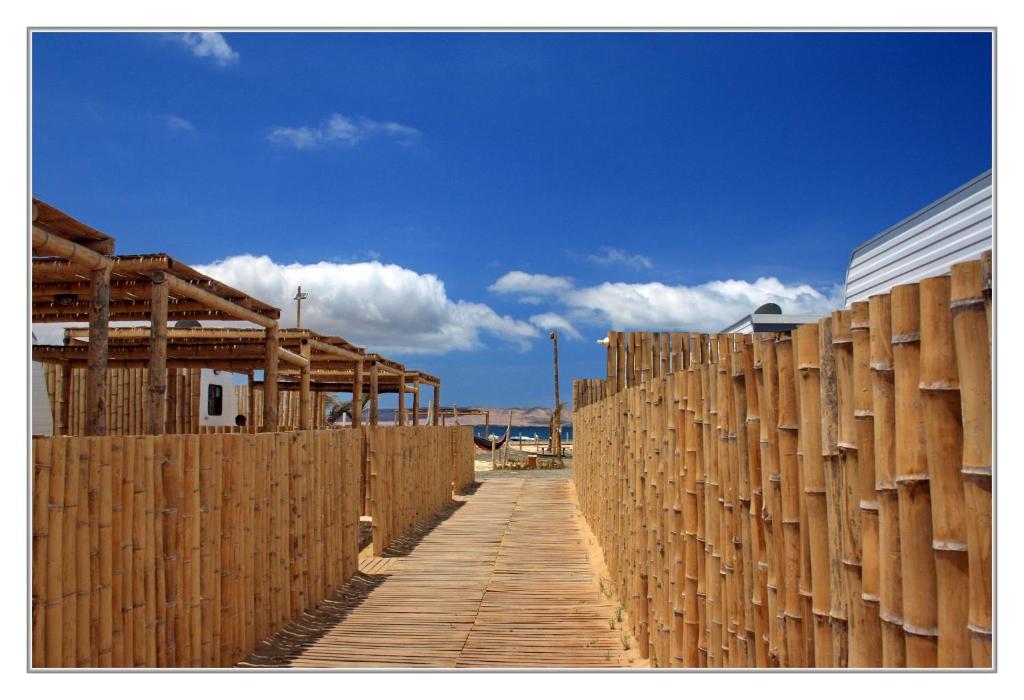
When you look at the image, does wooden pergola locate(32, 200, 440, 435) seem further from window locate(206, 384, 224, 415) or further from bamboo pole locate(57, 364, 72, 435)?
window locate(206, 384, 224, 415)

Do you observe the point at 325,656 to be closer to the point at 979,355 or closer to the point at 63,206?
the point at 63,206

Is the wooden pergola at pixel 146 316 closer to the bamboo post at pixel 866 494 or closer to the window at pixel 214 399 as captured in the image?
the bamboo post at pixel 866 494

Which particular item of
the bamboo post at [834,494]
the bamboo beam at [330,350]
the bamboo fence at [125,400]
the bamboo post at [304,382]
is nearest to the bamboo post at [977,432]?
the bamboo post at [834,494]

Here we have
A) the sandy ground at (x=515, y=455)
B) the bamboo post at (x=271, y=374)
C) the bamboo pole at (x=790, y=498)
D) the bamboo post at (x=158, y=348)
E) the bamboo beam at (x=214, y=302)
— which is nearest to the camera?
the bamboo pole at (x=790, y=498)

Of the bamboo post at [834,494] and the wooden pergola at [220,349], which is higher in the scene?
the wooden pergola at [220,349]

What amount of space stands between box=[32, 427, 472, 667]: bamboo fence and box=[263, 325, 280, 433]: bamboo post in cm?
201

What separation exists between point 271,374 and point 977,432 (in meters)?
7.01

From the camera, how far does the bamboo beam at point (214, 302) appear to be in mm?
5488

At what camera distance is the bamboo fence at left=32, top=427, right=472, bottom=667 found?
2777 millimetres

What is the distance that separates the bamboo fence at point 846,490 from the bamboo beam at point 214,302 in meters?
3.99

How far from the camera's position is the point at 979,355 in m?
1.32

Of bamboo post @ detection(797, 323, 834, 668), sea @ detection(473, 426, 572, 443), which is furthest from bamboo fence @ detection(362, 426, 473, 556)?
sea @ detection(473, 426, 572, 443)
